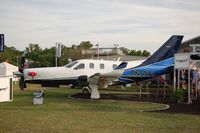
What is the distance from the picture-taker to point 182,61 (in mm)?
21219

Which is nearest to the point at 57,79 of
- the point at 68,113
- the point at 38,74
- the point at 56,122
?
the point at 38,74

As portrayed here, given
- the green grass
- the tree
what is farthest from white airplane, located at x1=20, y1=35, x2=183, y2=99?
the tree

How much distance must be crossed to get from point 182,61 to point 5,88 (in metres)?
9.55

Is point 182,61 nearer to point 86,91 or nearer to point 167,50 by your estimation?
point 167,50

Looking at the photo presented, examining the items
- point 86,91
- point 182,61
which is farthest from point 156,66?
point 86,91

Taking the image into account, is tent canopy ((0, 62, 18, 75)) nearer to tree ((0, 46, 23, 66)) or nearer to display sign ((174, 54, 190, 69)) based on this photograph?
display sign ((174, 54, 190, 69))

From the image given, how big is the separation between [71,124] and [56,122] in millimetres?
632

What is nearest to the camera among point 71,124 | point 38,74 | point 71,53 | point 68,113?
point 71,124

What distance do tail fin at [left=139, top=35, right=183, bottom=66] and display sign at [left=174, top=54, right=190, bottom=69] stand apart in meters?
4.10

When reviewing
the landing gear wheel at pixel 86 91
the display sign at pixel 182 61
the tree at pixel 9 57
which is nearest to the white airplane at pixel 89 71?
the landing gear wheel at pixel 86 91

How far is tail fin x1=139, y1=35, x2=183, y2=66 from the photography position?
25.6 m

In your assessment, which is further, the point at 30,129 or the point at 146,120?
the point at 146,120

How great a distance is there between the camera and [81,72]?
25453mm

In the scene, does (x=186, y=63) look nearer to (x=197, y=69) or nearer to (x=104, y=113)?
(x=197, y=69)
